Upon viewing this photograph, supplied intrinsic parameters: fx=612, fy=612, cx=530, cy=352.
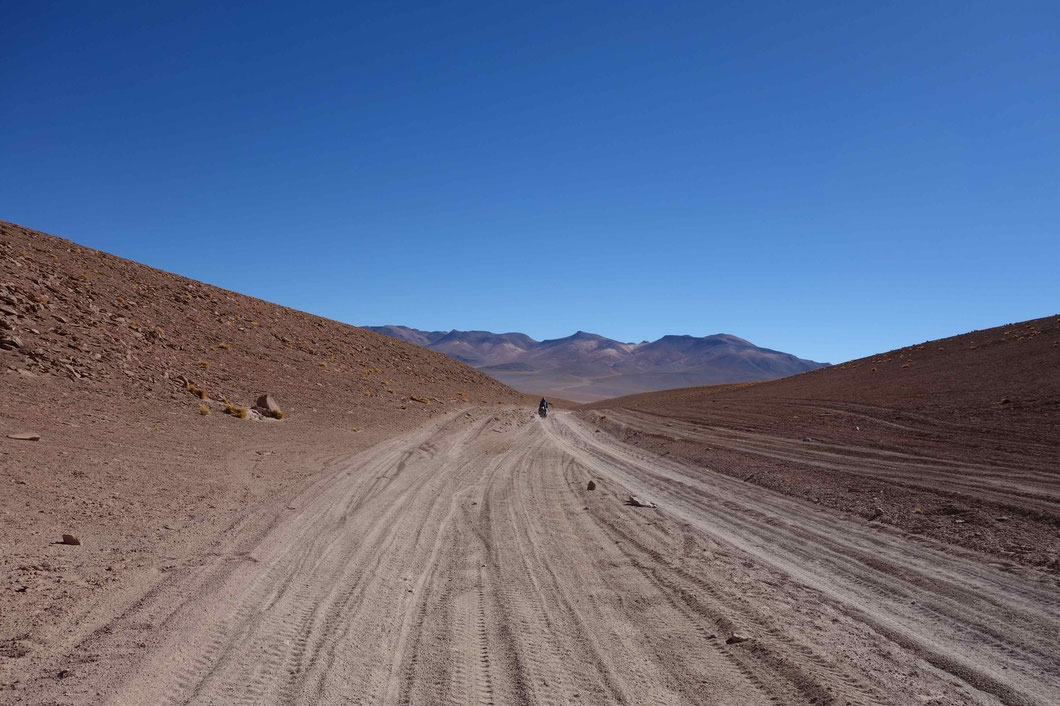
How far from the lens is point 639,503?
10789mm

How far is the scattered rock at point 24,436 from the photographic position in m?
9.88

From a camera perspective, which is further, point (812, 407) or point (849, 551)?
point (812, 407)

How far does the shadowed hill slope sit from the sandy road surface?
1.85m

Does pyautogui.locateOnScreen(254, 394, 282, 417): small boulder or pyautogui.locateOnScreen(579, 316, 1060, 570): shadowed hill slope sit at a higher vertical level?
pyautogui.locateOnScreen(579, 316, 1060, 570): shadowed hill slope

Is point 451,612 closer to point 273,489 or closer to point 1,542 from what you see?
point 1,542

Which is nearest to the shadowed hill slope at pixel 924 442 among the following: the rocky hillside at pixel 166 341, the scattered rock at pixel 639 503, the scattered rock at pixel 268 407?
the scattered rock at pixel 639 503

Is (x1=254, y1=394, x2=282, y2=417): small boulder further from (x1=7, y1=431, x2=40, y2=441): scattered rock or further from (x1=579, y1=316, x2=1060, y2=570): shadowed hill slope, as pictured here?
(x1=579, y1=316, x2=1060, y2=570): shadowed hill slope

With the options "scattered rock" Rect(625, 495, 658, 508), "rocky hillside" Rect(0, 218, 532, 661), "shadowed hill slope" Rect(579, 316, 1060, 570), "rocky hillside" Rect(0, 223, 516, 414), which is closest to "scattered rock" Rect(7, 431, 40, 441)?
"rocky hillside" Rect(0, 218, 532, 661)

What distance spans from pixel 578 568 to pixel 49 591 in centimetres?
504

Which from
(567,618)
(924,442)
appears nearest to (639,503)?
(567,618)

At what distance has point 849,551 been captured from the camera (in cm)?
809

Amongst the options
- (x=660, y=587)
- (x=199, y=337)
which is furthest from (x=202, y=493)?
(x=199, y=337)

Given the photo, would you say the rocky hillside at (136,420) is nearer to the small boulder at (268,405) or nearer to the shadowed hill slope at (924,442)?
the small boulder at (268,405)

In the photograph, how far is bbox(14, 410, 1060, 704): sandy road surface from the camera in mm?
4250
